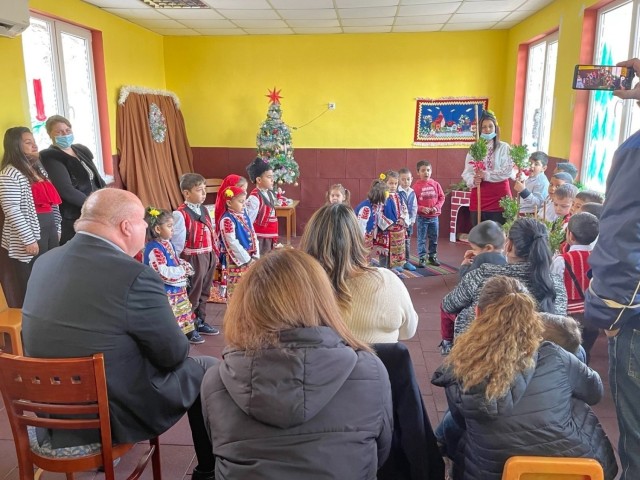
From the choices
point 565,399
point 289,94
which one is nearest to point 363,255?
point 565,399

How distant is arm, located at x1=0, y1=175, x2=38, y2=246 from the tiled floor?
1.27 metres

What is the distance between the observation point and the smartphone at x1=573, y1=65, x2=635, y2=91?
1.84 meters

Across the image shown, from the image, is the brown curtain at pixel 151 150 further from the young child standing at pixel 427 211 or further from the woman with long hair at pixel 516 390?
the woman with long hair at pixel 516 390

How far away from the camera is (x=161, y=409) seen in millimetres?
1765

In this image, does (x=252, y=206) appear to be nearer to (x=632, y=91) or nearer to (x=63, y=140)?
(x=63, y=140)

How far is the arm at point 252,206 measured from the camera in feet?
14.2

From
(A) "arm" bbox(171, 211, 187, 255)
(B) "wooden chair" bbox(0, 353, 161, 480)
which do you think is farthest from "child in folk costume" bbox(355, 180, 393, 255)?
(B) "wooden chair" bbox(0, 353, 161, 480)

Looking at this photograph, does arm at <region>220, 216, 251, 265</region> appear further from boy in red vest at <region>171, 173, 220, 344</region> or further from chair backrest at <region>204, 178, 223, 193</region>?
chair backrest at <region>204, 178, 223, 193</region>

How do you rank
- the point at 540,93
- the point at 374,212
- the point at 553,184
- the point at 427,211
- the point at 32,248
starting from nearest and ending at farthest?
the point at 32,248 → the point at 553,184 → the point at 374,212 → the point at 427,211 → the point at 540,93

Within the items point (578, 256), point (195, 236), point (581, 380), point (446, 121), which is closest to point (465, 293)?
point (578, 256)

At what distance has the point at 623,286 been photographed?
1.50 meters

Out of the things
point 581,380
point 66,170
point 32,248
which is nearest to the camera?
point 581,380

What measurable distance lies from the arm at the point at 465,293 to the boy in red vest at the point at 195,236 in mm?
1805

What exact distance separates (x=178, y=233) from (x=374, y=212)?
210cm
